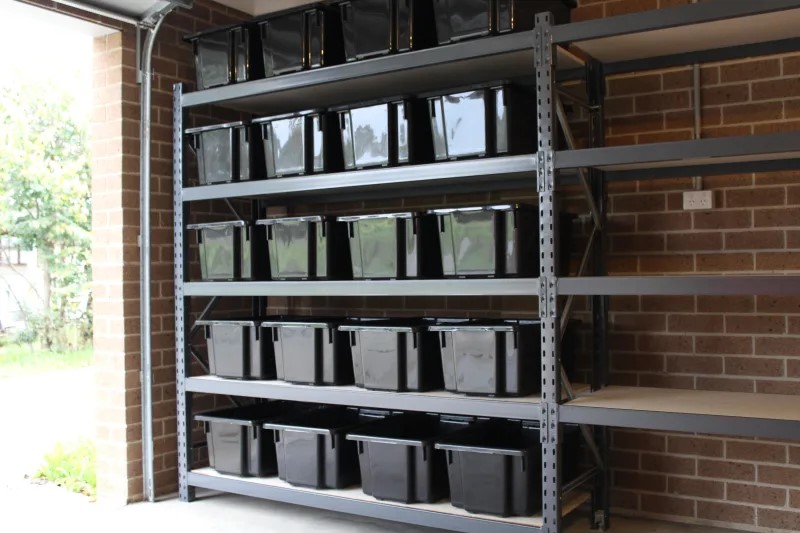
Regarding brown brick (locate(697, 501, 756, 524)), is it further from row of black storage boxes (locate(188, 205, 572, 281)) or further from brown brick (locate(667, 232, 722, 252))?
row of black storage boxes (locate(188, 205, 572, 281))

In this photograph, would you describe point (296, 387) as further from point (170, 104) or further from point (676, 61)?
point (676, 61)

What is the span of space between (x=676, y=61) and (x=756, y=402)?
5.86 ft

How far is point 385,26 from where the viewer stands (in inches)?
148

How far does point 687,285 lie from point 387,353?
5.18 ft

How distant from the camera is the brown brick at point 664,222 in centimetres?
391

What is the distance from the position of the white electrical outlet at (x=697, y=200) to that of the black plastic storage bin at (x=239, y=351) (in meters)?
2.56

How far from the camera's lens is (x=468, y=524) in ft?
11.2

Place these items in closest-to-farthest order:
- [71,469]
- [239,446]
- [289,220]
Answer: [289,220], [239,446], [71,469]

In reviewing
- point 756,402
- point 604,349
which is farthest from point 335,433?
point 756,402

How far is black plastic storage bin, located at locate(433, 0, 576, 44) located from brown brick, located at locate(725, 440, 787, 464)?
2412mm

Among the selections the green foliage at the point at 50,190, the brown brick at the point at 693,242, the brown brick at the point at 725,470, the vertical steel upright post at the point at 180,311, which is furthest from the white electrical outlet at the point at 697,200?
the green foliage at the point at 50,190

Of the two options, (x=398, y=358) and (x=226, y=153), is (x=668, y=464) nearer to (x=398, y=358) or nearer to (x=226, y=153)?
(x=398, y=358)

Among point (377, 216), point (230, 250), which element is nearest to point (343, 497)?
point (377, 216)

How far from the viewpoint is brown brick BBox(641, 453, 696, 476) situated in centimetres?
391
